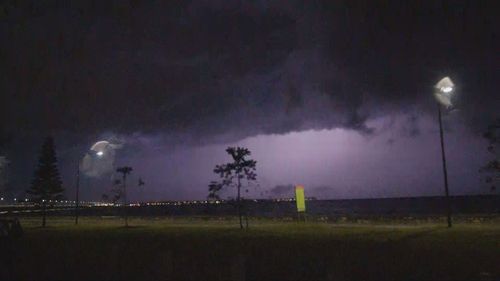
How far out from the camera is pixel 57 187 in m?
60.1

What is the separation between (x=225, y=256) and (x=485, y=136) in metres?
14.7

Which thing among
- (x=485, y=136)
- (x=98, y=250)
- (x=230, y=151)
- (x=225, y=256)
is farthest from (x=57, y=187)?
(x=485, y=136)

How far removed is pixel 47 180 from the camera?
5966cm

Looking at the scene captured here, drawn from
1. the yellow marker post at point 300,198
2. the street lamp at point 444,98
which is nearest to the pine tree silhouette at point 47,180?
the yellow marker post at point 300,198

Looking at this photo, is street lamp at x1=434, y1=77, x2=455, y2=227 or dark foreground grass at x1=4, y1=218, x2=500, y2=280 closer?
dark foreground grass at x1=4, y1=218, x2=500, y2=280

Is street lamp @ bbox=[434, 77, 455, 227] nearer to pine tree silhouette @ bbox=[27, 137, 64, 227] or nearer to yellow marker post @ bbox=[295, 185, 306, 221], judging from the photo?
yellow marker post @ bbox=[295, 185, 306, 221]

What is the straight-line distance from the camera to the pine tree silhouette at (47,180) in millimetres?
59250

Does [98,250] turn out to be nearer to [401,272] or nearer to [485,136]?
[401,272]

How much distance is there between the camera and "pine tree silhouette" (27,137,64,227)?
59.2m

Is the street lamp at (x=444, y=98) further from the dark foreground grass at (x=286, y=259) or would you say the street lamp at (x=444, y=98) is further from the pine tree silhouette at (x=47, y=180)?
the pine tree silhouette at (x=47, y=180)

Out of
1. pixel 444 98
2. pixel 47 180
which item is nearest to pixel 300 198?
pixel 444 98

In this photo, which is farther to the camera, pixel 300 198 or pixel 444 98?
pixel 300 198

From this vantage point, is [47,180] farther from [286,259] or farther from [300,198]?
[286,259]

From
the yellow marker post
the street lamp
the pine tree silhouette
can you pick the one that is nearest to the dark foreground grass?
the street lamp
